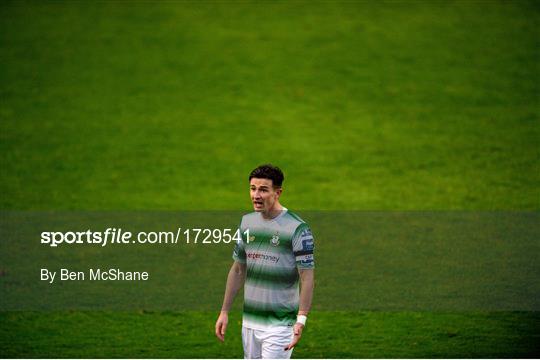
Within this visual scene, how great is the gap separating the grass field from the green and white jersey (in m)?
4.36

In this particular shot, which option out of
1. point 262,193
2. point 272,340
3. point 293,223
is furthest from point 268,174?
point 272,340

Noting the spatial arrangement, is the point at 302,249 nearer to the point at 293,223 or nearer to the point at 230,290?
the point at 293,223

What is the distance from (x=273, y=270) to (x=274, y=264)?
4 cm

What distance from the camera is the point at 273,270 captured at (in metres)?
5.91

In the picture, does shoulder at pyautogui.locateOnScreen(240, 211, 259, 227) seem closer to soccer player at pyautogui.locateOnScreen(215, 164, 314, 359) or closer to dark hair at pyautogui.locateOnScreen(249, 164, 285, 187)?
soccer player at pyautogui.locateOnScreen(215, 164, 314, 359)

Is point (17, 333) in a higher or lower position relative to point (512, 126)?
lower

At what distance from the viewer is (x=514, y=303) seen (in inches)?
425

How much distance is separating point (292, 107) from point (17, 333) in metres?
10.2

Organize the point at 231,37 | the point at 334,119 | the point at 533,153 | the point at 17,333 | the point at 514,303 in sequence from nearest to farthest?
the point at 17,333 < the point at 514,303 < the point at 533,153 < the point at 334,119 < the point at 231,37

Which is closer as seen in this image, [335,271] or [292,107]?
[335,271]

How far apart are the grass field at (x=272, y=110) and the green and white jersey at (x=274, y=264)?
4.36m

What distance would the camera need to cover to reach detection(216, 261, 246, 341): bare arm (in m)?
6.08

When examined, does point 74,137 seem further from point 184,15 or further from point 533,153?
point 533,153

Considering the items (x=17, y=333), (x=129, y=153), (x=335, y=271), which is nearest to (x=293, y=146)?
(x=129, y=153)
